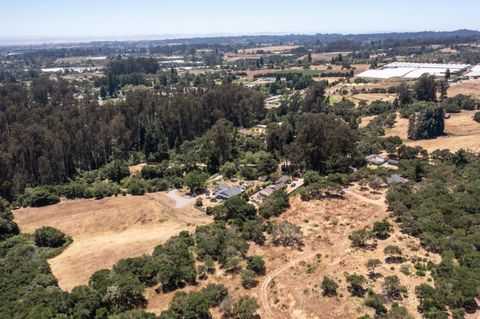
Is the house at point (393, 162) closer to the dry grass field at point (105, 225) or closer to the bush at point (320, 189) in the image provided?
the bush at point (320, 189)

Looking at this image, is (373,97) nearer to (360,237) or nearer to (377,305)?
(360,237)

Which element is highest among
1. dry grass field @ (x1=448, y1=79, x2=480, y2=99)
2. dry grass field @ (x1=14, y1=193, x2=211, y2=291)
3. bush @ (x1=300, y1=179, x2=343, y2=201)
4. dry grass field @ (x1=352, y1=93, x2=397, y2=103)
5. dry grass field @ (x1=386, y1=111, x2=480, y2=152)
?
dry grass field @ (x1=448, y1=79, x2=480, y2=99)

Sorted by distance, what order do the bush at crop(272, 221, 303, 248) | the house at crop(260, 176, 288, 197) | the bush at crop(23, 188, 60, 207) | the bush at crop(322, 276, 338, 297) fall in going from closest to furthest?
the bush at crop(322, 276, 338, 297), the bush at crop(272, 221, 303, 248), the house at crop(260, 176, 288, 197), the bush at crop(23, 188, 60, 207)

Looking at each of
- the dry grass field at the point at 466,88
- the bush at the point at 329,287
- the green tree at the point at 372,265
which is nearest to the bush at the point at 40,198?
the bush at the point at 329,287

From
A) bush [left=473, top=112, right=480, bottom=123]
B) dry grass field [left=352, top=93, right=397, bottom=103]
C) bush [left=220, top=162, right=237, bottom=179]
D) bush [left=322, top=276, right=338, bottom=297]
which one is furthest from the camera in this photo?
dry grass field [left=352, top=93, right=397, bottom=103]

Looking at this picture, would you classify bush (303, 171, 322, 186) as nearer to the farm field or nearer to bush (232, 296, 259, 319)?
the farm field

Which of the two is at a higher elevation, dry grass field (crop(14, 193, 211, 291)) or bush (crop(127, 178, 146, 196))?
bush (crop(127, 178, 146, 196))

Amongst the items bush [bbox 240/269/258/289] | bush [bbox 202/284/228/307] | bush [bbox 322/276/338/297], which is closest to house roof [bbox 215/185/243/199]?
bush [bbox 240/269/258/289]
